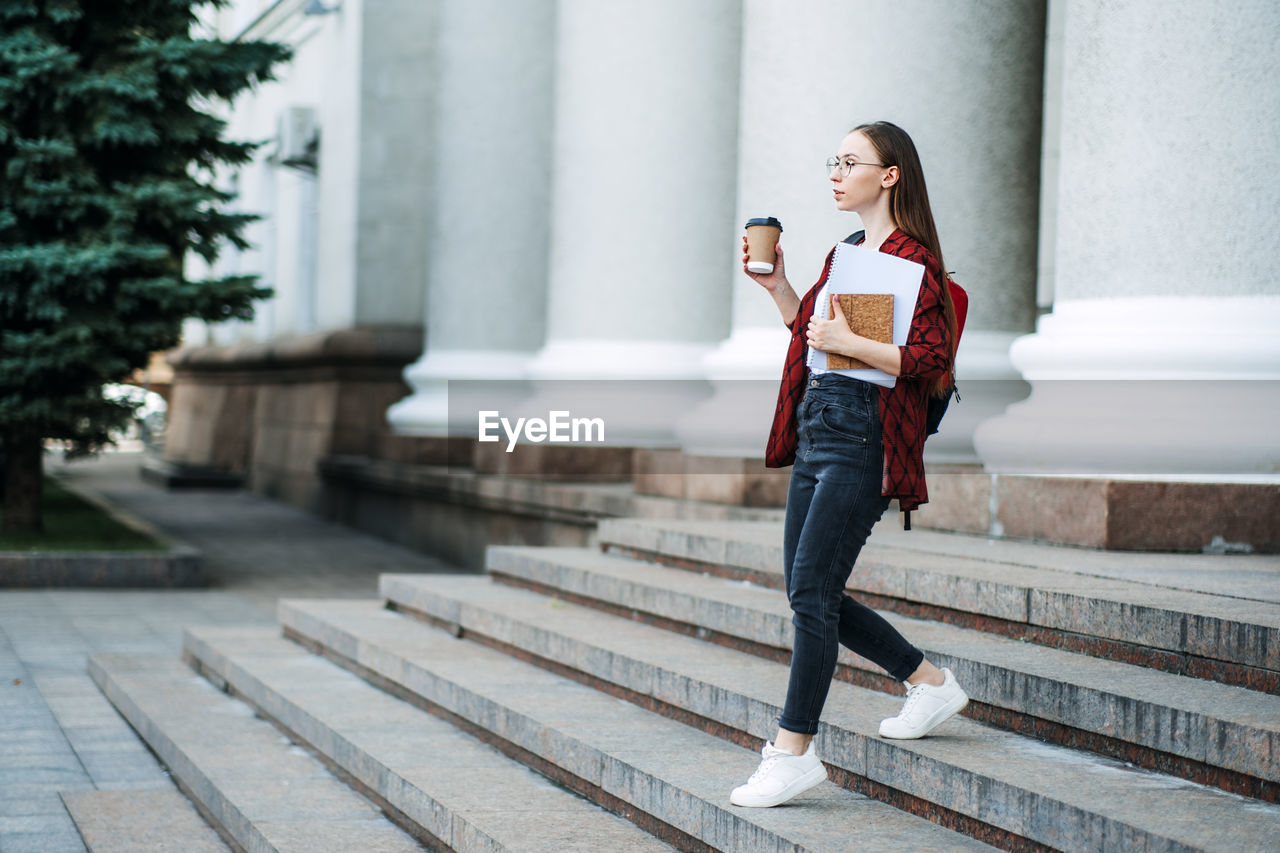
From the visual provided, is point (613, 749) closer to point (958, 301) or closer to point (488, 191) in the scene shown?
point (958, 301)

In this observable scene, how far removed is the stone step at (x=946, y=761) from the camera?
137 inches

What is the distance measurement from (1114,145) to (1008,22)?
2.15m

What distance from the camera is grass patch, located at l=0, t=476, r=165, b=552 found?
12188mm

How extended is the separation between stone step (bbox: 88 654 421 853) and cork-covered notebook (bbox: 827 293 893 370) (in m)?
2.20

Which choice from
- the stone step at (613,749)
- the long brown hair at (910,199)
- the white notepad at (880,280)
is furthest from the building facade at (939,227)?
the white notepad at (880,280)

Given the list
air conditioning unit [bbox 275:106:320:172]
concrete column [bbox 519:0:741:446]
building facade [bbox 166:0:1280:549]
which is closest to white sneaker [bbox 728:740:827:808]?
building facade [bbox 166:0:1280:549]

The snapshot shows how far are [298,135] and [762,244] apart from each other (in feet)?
55.0

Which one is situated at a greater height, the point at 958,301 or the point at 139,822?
the point at 958,301

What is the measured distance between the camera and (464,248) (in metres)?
14.3

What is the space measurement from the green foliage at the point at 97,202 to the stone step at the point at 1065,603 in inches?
266

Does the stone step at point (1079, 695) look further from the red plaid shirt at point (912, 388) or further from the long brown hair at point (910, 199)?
the long brown hair at point (910, 199)

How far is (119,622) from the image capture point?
33.2 feet

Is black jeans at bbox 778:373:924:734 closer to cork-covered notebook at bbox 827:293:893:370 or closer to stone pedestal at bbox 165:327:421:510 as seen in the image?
cork-covered notebook at bbox 827:293:893:370

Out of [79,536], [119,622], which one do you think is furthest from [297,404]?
[119,622]
